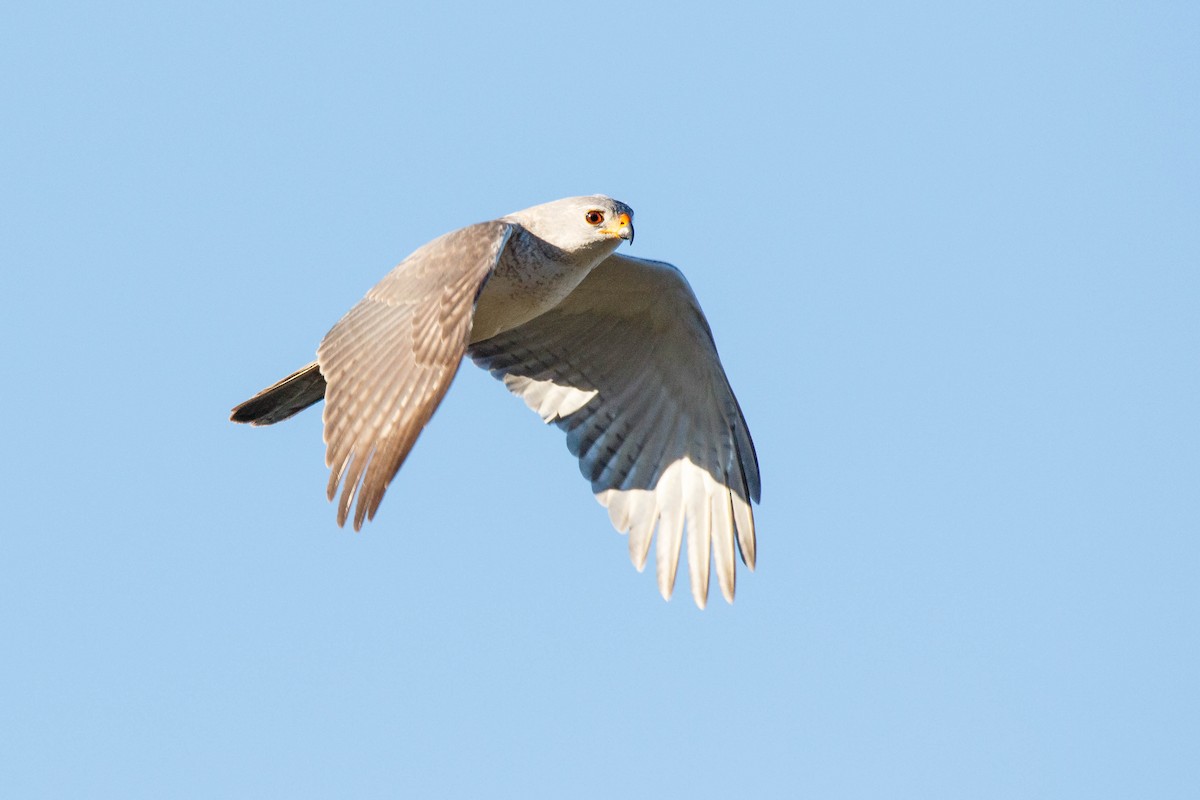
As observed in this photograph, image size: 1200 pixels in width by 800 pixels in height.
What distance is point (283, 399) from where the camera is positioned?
11.0 meters

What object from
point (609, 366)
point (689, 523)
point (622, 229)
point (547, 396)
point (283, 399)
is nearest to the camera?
point (622, 229)

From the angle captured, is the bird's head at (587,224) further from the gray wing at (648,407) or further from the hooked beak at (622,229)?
the gray wing at (648,407)

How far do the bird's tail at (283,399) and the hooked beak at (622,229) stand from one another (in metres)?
2.02

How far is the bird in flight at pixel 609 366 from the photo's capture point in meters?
10.1

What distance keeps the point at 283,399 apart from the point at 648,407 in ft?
8.35

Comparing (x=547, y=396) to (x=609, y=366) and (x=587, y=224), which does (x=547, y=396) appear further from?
(x=587, y=224)

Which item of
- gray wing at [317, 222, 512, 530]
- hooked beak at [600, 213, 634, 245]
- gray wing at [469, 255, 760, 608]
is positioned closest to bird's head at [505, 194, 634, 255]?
hooked beak at [600, 213, 634, 245]

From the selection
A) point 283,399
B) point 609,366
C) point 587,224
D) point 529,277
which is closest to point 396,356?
point 529,277

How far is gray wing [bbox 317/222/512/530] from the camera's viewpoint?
341 inches

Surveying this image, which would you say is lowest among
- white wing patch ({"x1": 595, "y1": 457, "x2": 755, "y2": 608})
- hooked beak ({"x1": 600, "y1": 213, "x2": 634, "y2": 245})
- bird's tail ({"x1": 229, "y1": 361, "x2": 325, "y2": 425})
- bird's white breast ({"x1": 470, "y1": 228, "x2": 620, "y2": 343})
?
white wing patch ({"x1": 595, "y1": 457, "x2": 755, "y2": 608})

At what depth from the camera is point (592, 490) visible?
11672mm

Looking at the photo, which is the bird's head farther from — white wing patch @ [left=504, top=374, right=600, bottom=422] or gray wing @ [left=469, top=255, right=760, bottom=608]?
white wing patch @ [left=504, top=374, right=600, bottom=422]

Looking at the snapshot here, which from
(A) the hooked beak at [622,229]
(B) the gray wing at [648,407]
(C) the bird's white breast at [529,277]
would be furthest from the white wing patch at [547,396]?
(A) the hooked beak at [622,229]

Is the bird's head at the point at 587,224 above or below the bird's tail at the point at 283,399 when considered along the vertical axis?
above
